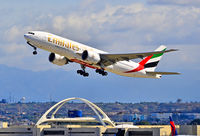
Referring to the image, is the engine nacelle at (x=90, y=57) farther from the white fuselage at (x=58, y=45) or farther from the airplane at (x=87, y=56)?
the white fuselage at (x=58, y=45)

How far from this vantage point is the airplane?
4065 inches

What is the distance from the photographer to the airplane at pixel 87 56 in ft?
339

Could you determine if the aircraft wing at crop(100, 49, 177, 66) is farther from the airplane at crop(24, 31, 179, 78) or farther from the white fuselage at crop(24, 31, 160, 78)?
the white fuselage at crop(24, 31, 160, 78)

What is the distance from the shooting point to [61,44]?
104m

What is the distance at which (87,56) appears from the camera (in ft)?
350

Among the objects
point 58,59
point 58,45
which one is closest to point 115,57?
point 58,59

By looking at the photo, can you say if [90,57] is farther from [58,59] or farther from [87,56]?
[58,59]

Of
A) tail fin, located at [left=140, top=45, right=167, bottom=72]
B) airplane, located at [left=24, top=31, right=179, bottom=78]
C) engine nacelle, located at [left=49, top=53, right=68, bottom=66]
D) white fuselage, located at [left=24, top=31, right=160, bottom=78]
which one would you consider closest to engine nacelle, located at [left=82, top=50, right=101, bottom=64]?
airplane, located at [left=24, top=31, right=179, bottom=78]

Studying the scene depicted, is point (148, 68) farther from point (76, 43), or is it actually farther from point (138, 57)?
point (76, 43)

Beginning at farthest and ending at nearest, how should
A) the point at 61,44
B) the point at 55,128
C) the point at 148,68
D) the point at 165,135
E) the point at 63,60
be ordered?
the point at 55,128 → the point at 165,135 → the point at 148,68 → the point at 63,60 → the point at 61,44

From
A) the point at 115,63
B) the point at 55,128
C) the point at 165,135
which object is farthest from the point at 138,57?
the point at 55,128

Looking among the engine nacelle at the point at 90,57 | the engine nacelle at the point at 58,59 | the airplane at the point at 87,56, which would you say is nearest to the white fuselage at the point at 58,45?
the airplane at the point at 87,56

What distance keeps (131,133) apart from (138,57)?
2059 inches

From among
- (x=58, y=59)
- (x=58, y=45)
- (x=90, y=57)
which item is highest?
(x=58, y=45)
